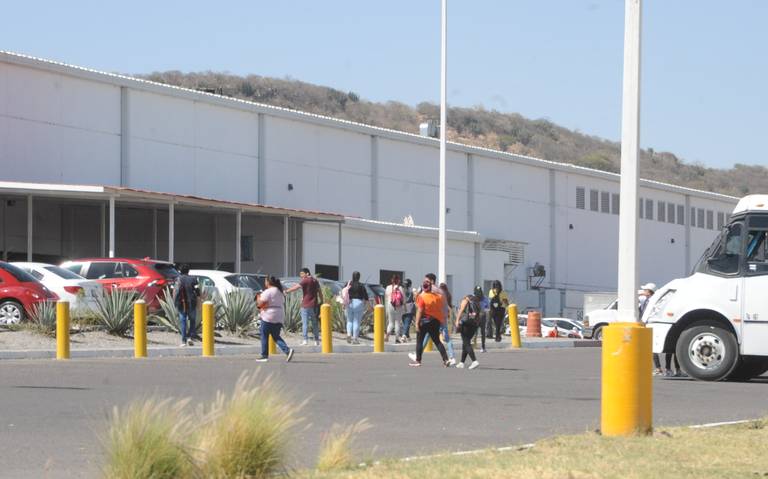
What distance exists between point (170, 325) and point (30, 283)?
3.20 meters

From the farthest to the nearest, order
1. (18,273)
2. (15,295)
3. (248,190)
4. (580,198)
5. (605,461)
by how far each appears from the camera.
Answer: (580,198), (248,190), (18,273), (15,295), (605,461)

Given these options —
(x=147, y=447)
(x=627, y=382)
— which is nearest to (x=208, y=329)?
(x=627, y=382)

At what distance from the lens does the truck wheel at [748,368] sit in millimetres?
21141

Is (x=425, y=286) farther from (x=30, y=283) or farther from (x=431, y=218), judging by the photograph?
(x=431, y=218)

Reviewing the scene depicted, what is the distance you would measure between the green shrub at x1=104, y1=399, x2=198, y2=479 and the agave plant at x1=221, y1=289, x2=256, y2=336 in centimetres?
2223

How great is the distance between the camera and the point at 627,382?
1098cm

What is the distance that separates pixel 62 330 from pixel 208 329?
3.13m

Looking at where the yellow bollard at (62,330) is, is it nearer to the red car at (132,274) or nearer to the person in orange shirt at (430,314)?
the person in orange shirt at (430,314)

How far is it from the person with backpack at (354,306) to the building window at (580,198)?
135 feet

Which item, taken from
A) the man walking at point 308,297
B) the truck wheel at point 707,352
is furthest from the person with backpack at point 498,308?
the truck wheel at point 707,352

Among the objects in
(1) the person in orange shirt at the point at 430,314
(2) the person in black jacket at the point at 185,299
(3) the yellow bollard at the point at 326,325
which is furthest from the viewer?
(3) the yellow bollard at the point at 326,325

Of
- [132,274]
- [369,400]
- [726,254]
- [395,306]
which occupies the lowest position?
[369,400]

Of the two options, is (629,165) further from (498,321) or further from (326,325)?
(498,321)

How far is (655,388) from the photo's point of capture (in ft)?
62.0
